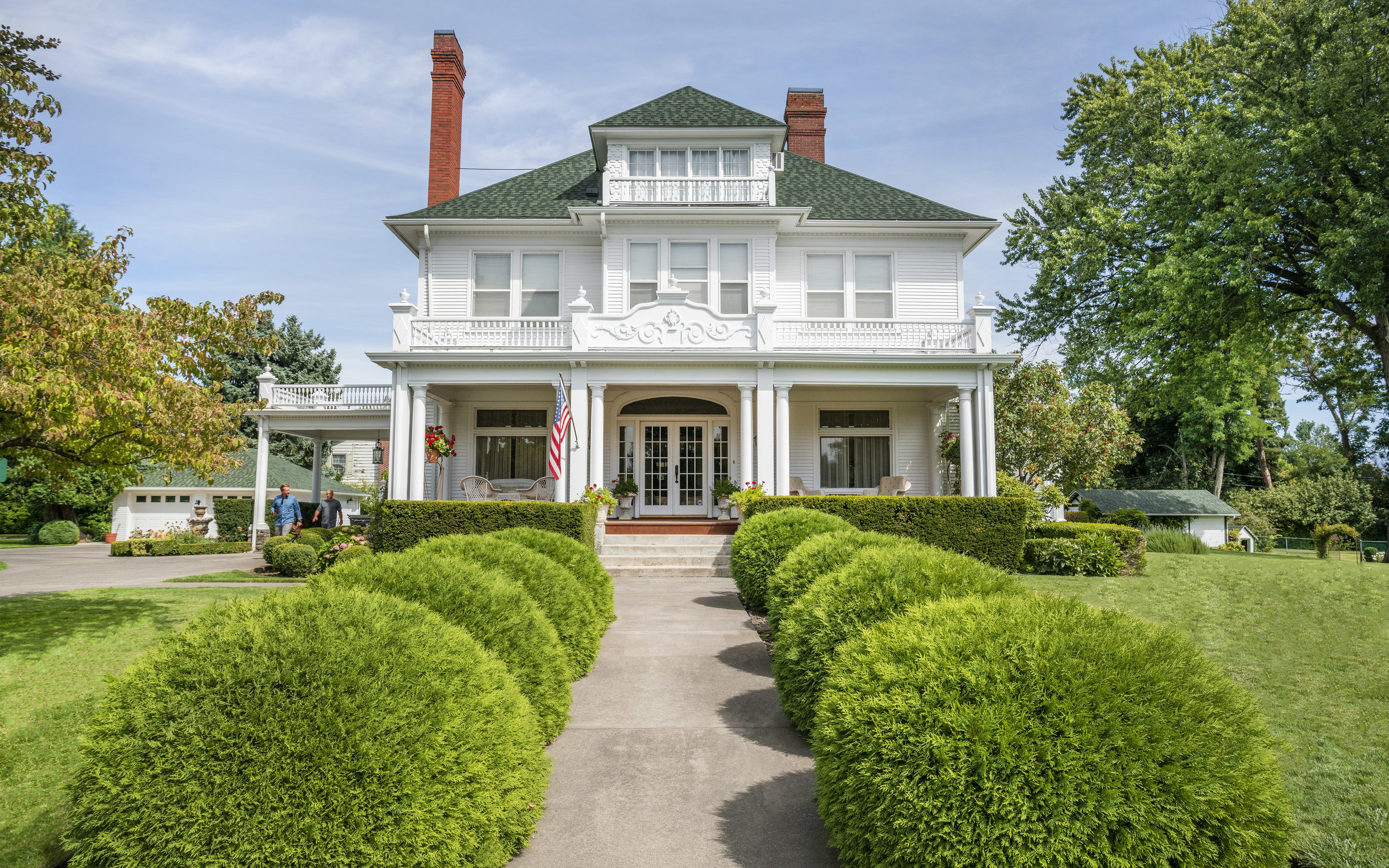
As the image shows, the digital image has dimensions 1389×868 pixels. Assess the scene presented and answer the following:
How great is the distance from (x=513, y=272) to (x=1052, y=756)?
18659 millimetres

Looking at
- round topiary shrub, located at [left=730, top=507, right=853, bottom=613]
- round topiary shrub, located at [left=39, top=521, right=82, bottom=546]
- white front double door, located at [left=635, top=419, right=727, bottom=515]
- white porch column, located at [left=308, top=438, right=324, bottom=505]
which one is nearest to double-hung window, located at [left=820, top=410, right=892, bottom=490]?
white front double door, located at [left=635, top=419, right=727, bottom=515]

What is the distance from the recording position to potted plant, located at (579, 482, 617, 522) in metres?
16.4

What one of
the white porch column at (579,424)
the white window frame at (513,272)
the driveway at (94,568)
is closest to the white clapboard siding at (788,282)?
the white porch column at (579,424)

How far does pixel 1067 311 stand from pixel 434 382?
19323mm

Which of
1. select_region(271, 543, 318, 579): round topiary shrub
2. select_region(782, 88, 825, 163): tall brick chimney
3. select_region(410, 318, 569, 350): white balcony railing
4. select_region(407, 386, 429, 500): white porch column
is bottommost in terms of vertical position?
select_region(271, 543, 318, 579): round topiary shrub

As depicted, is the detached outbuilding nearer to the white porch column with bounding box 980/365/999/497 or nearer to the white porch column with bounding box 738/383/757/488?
the white porch column with bounding box 980/365/999/497

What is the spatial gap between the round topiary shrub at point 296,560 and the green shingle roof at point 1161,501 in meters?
27.9

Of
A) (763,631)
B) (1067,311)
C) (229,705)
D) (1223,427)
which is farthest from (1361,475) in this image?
(229,705)

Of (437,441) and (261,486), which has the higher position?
(437,441)

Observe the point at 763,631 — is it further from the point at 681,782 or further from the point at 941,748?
the point at 941,748

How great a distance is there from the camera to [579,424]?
57.1ft

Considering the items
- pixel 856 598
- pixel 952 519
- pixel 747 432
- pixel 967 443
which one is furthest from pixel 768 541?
pixel 967 443

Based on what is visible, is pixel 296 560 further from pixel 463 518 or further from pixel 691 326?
pixel 691 326

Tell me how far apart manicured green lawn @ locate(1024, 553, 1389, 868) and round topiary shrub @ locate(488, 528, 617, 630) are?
5476 millimetres
